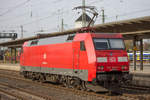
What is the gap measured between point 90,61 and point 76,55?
1644 mm

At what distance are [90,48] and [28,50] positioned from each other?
1011 centimetres

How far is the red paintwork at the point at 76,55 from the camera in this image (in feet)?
42.3

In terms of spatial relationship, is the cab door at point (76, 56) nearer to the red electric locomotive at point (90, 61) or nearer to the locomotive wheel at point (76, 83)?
the red electric locomotive at point (90, 61)

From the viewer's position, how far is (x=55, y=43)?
17.1 meters

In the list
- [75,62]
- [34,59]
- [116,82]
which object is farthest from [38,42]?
[116,82]

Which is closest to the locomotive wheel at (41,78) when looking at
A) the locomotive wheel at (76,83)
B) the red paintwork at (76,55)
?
the red paintwork at (76,55)

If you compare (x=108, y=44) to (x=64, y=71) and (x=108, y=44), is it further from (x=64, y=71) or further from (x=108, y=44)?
(x=64, y=71)

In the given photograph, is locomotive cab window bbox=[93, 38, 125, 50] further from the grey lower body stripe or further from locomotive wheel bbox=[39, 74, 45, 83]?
locomotive wheel bbox=[39, 74, 45, 83]

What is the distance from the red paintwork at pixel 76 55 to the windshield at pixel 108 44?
0.26 m

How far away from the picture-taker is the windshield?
13341 mm

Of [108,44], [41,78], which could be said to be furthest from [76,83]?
[41,78]

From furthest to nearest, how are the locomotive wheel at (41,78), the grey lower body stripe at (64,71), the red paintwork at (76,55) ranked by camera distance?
the locomotive wheel at (41,78) < the grey lower body stripe at (64,71) < the red paintwork at (76,55)

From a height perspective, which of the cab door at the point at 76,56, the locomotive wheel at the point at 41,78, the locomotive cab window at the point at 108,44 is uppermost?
the locomotive cab window at the point at 108,44

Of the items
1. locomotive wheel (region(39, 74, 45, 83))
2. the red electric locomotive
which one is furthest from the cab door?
locomotive wheel (region(39, 74, 45, 83))
